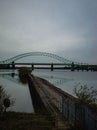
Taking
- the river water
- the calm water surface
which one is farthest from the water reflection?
the calm water surface

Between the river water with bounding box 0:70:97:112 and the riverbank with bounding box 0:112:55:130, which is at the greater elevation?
the riverbank with bounding box 0:112:55:130

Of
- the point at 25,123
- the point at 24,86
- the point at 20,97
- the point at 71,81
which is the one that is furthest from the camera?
the point at 71,81

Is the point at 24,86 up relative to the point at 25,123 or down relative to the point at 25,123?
down

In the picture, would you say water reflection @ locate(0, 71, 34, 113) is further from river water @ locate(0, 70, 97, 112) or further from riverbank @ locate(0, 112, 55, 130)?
riverbank @ locate(0, 112, 55, 130)

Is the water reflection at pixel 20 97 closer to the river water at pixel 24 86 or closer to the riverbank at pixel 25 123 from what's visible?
the river water at pixel 24 86

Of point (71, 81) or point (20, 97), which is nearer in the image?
point (20, 97)

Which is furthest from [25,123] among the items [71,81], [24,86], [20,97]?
[71,81]

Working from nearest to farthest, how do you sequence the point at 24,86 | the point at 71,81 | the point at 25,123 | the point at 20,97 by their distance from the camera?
the point at 25,123 < the point at 20,97 < the point at 24,86 < the point at 71,81

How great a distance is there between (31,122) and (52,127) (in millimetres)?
1222

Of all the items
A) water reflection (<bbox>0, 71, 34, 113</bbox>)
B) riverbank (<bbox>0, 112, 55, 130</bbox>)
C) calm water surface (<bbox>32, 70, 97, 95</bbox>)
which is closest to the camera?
riverbank (<bbox>0, 112, 55, 130</bbox>)

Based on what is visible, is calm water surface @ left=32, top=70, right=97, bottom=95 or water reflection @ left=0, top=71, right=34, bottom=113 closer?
water reflection @ left=0, top=71, right=34, bottom=113

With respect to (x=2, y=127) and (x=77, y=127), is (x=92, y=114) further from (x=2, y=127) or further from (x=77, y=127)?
(x=2, y=127)

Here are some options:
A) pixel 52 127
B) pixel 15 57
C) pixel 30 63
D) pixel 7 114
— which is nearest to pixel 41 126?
pixel 52 127

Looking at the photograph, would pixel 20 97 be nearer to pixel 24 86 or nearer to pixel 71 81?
pixel 24 86
